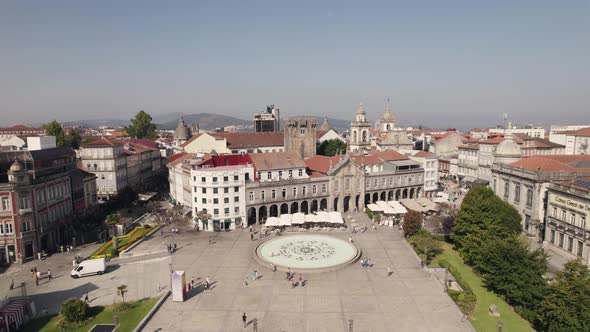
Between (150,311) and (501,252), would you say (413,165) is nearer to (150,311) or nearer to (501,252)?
(501,252)

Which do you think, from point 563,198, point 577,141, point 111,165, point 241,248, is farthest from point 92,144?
point 577,141

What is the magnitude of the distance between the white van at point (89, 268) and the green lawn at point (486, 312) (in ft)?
138

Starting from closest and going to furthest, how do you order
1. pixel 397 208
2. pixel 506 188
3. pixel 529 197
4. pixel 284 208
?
pixel 529 197 → pixel 506 188 → pixel 397 208 → pixel 284 208

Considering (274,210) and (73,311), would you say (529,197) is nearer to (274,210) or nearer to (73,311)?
(274,210)

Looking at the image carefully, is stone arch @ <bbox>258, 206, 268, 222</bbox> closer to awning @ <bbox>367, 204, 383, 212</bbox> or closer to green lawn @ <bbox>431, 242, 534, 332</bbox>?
awning @ <bbox>367, 204, 383, 212</bbox>

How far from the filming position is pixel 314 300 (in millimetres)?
40375

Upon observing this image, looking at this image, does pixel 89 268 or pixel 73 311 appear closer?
pixel 73 311

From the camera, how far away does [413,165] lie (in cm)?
8731

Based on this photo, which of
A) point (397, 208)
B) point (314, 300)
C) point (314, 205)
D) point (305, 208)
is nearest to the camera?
point (314, 300)

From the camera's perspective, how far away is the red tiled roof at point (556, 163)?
61.0m

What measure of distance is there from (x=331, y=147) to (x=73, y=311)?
299 ft

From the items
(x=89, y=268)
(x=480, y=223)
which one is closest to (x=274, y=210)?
(x=89, y=268)

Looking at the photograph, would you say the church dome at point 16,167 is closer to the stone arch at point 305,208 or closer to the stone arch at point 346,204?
the stone arch at point 305,208

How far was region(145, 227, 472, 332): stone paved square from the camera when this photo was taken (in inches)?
1404
